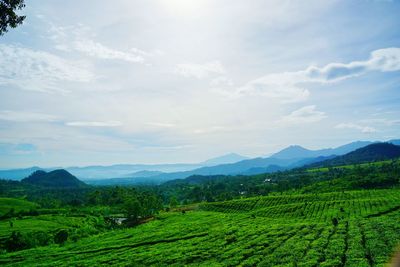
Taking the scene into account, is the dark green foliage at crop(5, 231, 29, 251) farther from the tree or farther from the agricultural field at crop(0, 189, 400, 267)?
the tree

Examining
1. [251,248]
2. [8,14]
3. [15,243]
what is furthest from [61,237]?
[8,14]

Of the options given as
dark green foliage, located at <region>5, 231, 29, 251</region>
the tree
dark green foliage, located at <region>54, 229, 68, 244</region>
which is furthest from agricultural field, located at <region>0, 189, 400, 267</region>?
the tree

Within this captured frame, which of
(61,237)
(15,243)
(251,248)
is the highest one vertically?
(251,248)

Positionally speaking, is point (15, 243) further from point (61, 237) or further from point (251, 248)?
point (251, 248)

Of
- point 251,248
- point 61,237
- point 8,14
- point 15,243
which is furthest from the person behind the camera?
point 61,237

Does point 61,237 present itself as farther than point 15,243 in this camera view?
Yes

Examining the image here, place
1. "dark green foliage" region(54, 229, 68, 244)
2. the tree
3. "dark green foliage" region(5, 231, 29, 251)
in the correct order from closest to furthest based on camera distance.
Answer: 1. the tree
2. "dark green foliage" region(5, 231, 29, 251)
3. "dark green foliage" region(54, 229, 68, 244)

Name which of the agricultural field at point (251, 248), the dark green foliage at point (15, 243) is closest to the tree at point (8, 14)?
the agricultural field at point (251, 248)

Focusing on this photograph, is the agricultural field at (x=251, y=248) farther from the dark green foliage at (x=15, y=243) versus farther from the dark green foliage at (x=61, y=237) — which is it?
the dark green foliage at (x=15, y=243)

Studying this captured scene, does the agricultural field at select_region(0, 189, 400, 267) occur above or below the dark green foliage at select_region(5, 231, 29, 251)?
above

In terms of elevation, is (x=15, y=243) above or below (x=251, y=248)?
below

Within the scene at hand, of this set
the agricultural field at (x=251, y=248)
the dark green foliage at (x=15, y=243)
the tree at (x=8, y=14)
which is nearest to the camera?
the tree at (x=8, y=14)

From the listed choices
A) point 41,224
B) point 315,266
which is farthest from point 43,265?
point 41,224

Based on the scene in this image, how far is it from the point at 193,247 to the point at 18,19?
49789 mm
